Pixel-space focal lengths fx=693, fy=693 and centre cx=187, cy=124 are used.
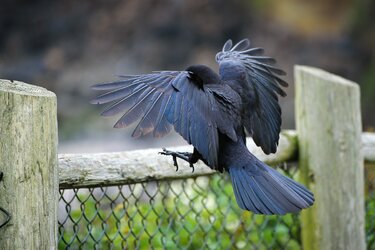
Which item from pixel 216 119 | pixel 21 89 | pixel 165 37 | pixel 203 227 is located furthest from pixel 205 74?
pixel 165 37

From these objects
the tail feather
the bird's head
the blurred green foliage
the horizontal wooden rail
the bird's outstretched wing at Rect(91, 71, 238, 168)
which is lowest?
the blurred green foliage

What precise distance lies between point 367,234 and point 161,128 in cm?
188

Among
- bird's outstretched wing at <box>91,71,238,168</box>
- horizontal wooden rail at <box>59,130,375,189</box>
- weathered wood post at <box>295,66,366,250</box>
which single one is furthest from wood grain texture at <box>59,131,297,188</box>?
weathered wood post at <box>295,66,366,250</box>

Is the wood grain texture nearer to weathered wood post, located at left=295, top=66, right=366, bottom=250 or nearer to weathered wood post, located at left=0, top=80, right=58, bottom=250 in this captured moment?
weathered wood post, located at left=0, top=80, right=58, bottom=250

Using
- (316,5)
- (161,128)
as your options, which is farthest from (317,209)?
(316,5)

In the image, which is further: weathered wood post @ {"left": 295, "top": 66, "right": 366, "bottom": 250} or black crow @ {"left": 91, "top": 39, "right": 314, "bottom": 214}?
weathered wood post @ {"left": 295, "top": 66, "right": 366, "bottom": 250}

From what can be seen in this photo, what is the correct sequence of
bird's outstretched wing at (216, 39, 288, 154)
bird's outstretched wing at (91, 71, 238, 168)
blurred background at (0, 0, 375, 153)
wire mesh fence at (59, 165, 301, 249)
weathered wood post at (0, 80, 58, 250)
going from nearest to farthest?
weathered wood post at (0, 80, 58, 250) → bird's outstretched wing at (91, 71, 238, 168) → bird's outstretched wing at (216, 39, 288, 154) → wire mesh fence at (59, 165, 301, 249) → blurred background at (0, 0, 375, 153)

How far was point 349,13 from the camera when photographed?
1026 cm

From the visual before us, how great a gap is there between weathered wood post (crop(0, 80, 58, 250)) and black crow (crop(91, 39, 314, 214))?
27 centimetres

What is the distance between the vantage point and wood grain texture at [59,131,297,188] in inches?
103

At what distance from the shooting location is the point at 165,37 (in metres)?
10.5

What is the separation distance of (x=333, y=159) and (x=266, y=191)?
92 centimetres

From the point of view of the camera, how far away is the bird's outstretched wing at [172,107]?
8.38ft

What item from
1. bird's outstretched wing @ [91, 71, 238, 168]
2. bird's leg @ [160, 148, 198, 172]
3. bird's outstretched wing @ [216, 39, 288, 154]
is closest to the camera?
bird's outstretched wing @ [91, 71, 238, 168]
